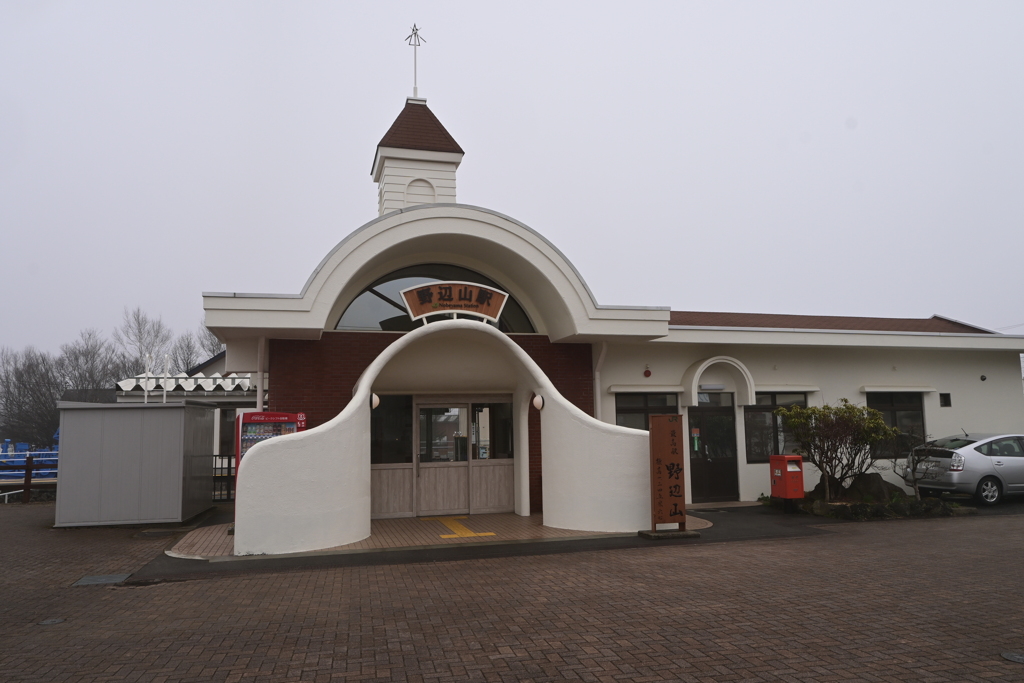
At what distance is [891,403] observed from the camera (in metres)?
16.9

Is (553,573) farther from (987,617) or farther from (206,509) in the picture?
(206,509)

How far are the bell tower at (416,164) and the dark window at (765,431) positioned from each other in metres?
8.37

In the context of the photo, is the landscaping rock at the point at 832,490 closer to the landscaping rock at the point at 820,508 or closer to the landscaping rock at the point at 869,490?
the landscaping rock at the point at 869,490

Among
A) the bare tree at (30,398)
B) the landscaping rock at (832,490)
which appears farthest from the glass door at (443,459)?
the bare tree at (30,398)

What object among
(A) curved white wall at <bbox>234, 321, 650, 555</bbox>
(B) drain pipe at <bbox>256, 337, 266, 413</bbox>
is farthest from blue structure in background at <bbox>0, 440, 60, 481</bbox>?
(A) curved white wall at <bbox>234, 321, 650, 555</bbox>

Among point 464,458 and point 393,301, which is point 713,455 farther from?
point 393,301

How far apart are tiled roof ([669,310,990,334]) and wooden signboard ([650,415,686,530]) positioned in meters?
7.22

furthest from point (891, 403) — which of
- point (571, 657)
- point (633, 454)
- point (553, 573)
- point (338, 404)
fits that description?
point (571, 657)

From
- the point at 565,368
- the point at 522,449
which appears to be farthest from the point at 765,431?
the point at 522,449

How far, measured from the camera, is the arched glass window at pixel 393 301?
1325 centimetres

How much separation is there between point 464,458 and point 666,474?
13.7ft

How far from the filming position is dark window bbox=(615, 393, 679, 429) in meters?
15.0

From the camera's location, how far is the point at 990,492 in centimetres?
1465

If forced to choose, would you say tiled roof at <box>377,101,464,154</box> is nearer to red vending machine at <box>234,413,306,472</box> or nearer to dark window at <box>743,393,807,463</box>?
red vending machine at <box>234,413,306,472</box>
